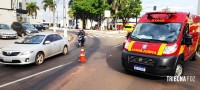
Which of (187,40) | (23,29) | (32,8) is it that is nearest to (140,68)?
(187,40)

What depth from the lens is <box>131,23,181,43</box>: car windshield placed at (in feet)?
25.1

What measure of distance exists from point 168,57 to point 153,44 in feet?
2.23

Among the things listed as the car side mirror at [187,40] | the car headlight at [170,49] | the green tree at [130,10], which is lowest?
the car headlight at [170,49]

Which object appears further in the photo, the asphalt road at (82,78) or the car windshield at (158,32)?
the car windshield at (158,32)

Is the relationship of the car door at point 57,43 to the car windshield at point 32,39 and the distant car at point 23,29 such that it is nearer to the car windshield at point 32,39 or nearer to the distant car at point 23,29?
the car windshield at point 32,39

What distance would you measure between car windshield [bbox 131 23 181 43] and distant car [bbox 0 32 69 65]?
457cm

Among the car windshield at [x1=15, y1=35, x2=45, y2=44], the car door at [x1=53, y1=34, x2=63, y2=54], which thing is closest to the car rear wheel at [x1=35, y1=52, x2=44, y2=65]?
the car windshield at [x1=15, y1=35, x2=45, y2=44]

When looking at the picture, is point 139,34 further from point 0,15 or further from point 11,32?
point 0,15

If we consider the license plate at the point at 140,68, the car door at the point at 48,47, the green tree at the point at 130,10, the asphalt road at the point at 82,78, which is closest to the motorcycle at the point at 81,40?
the car door at the point at 48,47

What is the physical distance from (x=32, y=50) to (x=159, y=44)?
5.55 meters

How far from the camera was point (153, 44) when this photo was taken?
7.48 meters

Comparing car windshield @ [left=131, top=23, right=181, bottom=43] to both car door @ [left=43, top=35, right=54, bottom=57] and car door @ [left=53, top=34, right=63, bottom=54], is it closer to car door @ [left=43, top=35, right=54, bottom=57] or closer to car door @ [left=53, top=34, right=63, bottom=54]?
car door @ [left=43, top=35, right=54, bottom=57]

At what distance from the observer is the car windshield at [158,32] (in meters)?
7.66

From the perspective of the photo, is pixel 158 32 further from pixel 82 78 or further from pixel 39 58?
pixel 39 58
